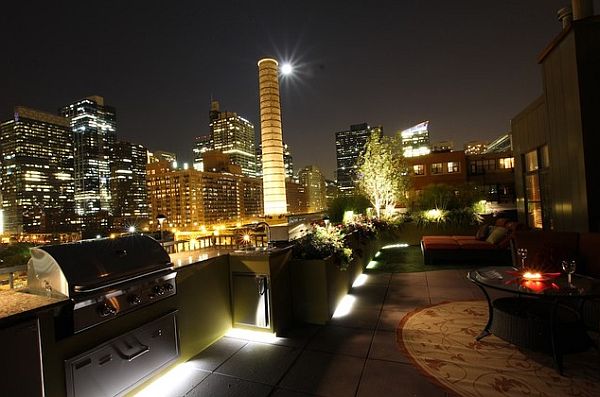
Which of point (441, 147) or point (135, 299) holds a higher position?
point (441, 147)

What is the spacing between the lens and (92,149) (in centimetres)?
10138

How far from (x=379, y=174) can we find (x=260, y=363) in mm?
→ 10549

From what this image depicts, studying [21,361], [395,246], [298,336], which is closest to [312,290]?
[298,336]

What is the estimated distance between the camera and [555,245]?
404 cm

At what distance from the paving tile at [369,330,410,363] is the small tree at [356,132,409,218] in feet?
29.9

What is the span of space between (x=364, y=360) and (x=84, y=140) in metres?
125

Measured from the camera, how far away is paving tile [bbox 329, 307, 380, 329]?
358 centimetres

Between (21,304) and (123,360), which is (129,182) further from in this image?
(21,304)

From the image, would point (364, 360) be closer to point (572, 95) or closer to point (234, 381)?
point (234, 381)

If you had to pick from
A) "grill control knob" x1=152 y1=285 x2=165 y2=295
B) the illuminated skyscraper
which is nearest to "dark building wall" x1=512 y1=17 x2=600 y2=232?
"grill control knob" x1=152 y1=285 x2=165 y2=295

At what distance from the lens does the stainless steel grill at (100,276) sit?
1.94 metres

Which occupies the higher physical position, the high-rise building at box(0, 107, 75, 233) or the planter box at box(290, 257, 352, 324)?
the high-rise building at box(0, 107, 75, 233)

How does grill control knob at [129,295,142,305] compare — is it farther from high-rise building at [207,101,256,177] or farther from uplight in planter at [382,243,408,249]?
high-rise building at [207,101,256,177]

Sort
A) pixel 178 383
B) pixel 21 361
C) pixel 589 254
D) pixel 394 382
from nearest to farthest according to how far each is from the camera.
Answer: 1. pixel 21 361
2. pixel 394 382
3. pixel 178 383
4. pixel 589 254
